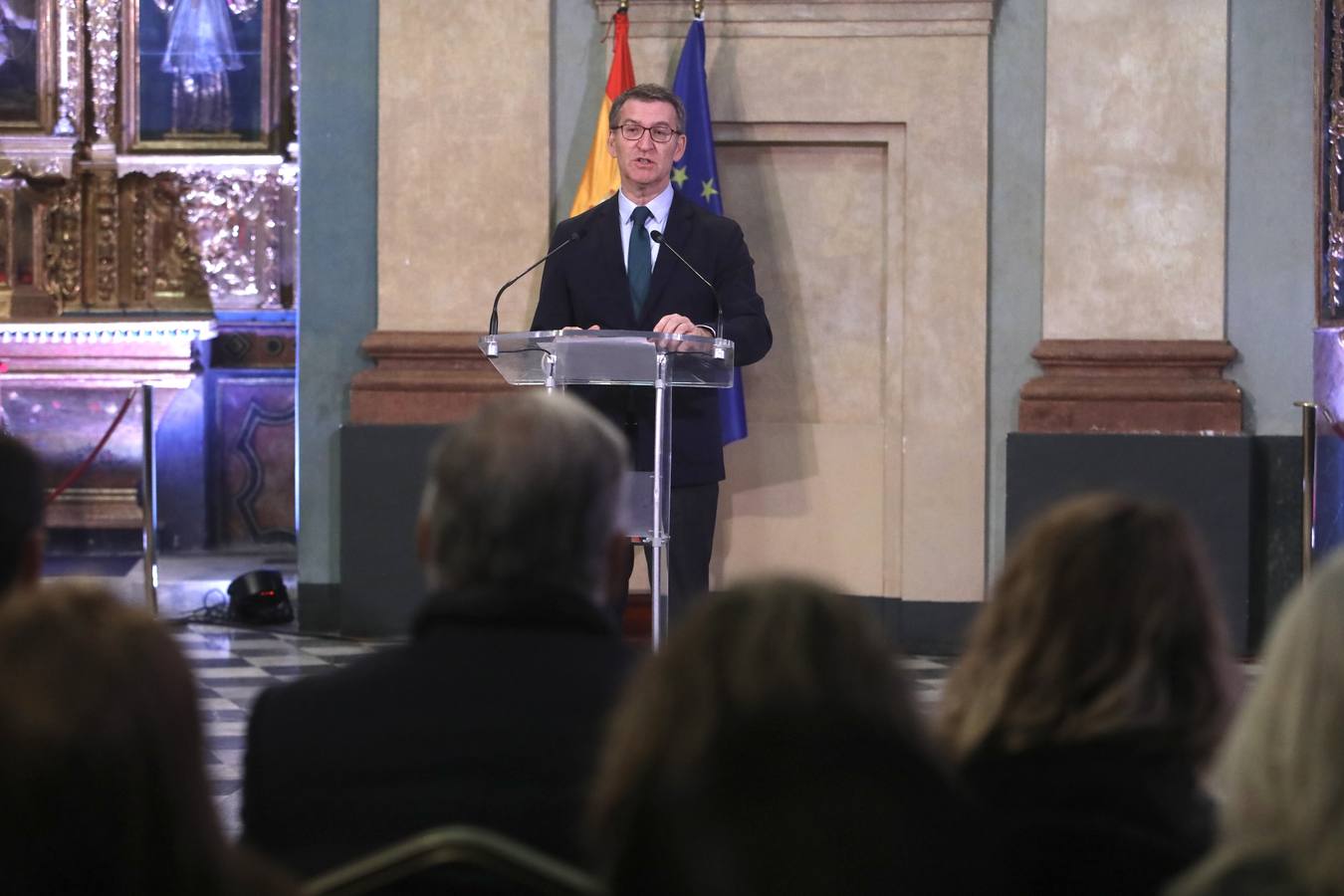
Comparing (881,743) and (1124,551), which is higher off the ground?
(1124,551)

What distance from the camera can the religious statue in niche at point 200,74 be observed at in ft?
34.2

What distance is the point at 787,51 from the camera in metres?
7.20

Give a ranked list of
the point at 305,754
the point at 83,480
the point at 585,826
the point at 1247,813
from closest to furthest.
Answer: the point at 1247,813 < the point at 585,826 < the point at 305,754 < the point at 83,480

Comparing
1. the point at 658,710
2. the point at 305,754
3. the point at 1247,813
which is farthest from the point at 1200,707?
the point at 305,754

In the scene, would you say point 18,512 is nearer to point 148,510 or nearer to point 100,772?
point 100,772

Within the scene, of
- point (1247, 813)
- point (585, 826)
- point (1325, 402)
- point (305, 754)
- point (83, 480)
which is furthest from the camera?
point (83, 480)

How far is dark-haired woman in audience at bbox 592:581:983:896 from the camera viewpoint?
156cm

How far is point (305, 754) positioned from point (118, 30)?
9.26 meters

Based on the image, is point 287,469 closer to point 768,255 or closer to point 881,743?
point 768,255

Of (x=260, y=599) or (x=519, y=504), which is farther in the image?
(x=260, y=599)

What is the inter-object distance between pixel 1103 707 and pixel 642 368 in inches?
113

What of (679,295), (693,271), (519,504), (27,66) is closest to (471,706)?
(519,504)

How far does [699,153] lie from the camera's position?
7.05m

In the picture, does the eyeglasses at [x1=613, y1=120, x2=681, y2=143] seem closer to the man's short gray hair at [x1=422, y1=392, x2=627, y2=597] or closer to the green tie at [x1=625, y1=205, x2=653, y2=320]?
the green tie at [x1=625, y1=205, x2=653, y2=320]
